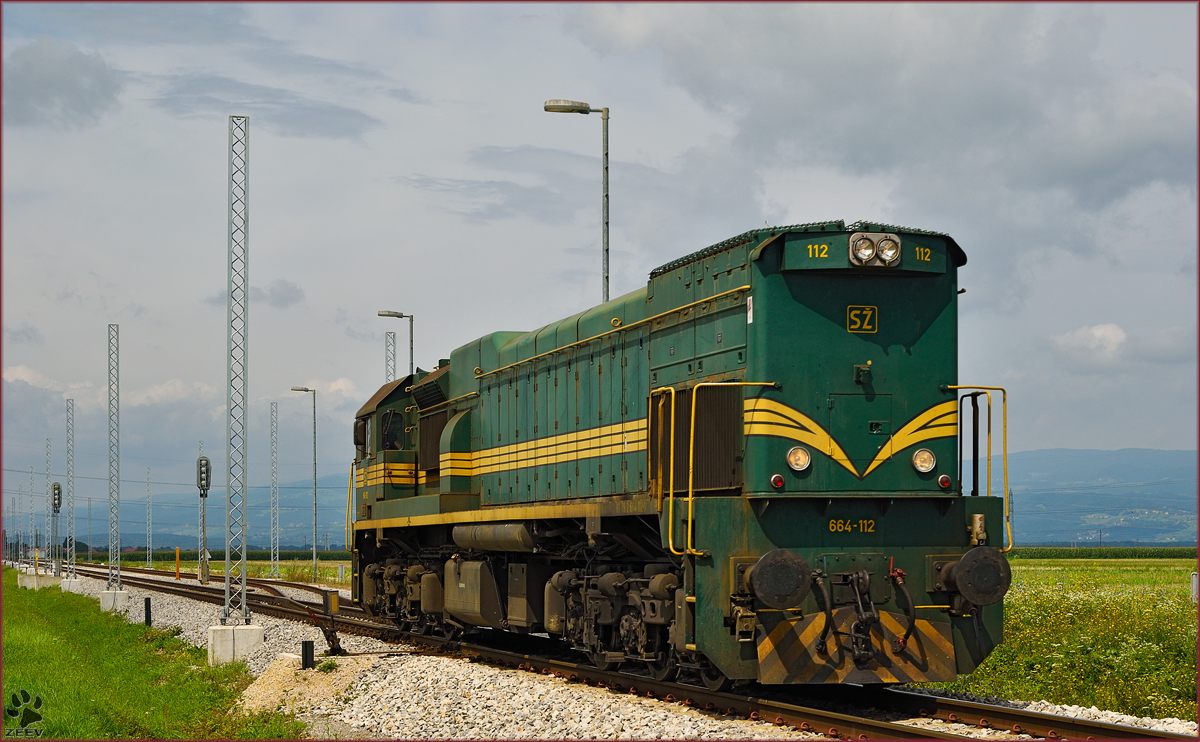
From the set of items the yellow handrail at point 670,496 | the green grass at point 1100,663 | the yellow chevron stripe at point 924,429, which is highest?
the yellow chevron stripe at point 924,429

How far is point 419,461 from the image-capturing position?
2258 cm

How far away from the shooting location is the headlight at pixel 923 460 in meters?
12.5

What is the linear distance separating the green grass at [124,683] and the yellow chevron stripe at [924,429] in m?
6.27

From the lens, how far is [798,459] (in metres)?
12.2

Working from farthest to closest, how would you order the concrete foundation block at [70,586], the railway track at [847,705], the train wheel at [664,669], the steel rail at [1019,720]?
the concrete foundation block at [70,586]
the train wheel at [664,669]
the railway track at [847,705]
the steel rail at [1019,720]

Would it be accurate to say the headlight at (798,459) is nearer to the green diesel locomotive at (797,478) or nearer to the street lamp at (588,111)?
the green diesel locomotive at (797,478)

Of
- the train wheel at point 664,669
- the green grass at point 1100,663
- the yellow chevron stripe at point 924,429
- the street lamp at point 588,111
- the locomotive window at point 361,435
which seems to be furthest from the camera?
the locomotive window at point 361,435

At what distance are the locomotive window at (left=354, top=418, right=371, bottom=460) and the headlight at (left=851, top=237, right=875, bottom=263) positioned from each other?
13816 millimetres

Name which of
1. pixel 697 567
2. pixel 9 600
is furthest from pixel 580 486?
pixel 9 600

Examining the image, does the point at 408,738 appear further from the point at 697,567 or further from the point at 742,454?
the point at 742,454

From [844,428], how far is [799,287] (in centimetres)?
139

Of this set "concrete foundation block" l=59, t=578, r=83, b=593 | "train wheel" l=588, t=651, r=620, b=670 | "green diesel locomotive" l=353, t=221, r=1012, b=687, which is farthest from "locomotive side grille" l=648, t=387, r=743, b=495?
"concrete foundation block" l=59, t=578, r=83, b=593

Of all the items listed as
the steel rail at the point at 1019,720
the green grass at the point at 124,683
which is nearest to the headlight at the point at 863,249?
the steel rail at the point at 1019,720

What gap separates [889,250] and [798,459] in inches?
84.0
